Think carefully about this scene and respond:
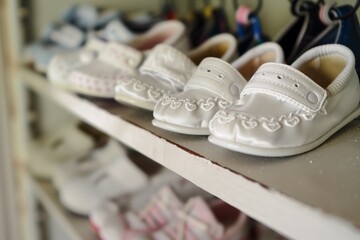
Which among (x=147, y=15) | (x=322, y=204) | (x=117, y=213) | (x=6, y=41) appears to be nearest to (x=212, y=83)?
(x=322, y=204)

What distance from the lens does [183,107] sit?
1.35 ft

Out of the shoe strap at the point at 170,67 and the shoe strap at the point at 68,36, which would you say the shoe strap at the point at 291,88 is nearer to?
the shoe strap at the point at 170,67

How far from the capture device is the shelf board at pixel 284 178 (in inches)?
10.7

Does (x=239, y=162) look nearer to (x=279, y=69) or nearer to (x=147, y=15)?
(x=279, y=69)

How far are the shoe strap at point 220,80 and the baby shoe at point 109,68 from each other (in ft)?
0.57

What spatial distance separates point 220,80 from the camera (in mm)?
425

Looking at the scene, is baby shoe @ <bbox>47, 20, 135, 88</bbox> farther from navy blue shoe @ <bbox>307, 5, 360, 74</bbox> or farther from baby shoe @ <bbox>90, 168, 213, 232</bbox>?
navy blue shoe @ <bbox>307, 5, 360, 74</bbox>

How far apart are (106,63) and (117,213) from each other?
0.85 ft

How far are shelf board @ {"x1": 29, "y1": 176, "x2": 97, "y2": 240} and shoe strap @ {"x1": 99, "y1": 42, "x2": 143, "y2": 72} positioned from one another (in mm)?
315

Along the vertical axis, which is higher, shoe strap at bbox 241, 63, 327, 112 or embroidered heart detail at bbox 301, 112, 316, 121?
shoe strap at bbox 241, 63, 327, 112

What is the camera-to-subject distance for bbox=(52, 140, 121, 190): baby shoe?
2.76 ft

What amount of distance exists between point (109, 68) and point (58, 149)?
1.50 feet

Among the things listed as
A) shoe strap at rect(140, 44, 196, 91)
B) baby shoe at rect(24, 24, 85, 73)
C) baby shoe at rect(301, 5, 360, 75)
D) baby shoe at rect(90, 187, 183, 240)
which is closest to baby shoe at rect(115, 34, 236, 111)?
shoe strap at rect(140, 44, 196, 91)

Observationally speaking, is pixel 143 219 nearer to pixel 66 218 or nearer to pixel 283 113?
pixel 66 218
